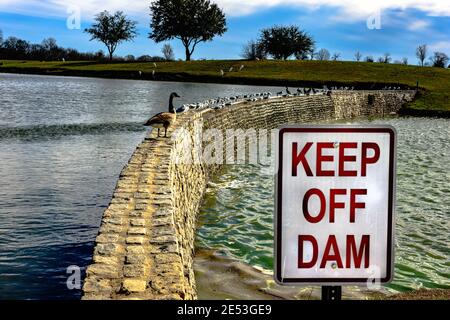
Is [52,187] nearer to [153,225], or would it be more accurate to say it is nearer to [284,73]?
[153,225]

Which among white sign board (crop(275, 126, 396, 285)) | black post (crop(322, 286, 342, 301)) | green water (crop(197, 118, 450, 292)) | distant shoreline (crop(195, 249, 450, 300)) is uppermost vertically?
white sign board (crop(275, 126, 396, 285))

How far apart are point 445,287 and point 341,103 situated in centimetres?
3994

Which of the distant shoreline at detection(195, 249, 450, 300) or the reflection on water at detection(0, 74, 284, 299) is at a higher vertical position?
the reflection on water at detection(0, 74, 284, 299)

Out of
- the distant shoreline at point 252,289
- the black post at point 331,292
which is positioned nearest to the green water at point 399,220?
the distant shoreline at point 252,289

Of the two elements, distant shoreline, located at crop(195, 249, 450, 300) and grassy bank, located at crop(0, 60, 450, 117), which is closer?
distant shoreline, located at crop(195, 249, 450, 300)

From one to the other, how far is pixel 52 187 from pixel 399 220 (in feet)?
32.4

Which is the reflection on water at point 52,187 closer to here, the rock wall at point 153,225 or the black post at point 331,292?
the rock wall at point 153,225

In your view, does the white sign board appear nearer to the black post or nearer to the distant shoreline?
the black post

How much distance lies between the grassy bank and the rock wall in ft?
159

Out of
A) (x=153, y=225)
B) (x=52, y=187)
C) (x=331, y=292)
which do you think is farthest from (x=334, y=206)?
(x=52, y=187)

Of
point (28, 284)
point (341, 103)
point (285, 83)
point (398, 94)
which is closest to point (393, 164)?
point (28, 284)

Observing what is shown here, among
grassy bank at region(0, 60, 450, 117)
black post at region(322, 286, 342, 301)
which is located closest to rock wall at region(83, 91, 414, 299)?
black post at region(322, 286, 342, 301)

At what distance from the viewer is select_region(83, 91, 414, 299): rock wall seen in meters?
5.09

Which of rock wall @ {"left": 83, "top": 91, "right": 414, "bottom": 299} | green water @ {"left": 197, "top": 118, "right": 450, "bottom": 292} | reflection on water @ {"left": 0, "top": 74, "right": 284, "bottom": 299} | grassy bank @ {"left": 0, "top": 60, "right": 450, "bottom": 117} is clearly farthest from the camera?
grassy bank @ {"left": 0, "top": 60, "right": 450, "bottom": 117}
